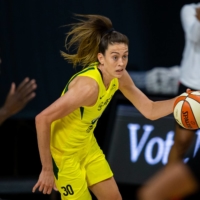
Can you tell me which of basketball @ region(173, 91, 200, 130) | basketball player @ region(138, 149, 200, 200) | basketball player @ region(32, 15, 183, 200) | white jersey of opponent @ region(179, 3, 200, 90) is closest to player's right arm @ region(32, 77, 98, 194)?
basketball player @ region(32, 15, 183, 200)

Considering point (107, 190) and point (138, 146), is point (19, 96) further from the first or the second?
point (107, 190)

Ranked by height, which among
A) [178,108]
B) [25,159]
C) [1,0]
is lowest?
[25,159]

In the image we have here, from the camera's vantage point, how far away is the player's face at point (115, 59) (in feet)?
15.0

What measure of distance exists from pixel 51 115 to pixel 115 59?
21.6 inches

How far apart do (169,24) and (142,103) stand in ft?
6.88

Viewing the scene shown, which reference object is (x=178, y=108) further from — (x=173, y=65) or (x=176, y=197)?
(x=173, y=65)

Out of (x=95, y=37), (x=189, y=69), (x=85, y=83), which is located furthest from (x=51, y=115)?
(x=189, y=69)

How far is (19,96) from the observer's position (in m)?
5.82

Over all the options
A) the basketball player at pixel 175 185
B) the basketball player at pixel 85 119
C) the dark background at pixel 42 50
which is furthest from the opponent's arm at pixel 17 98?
the basketball player at pixel 175 185

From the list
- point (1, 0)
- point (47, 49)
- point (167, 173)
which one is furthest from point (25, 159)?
point (167, 173)

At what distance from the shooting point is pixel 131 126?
6.38m

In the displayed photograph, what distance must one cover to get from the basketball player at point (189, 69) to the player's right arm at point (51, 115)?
1.51m

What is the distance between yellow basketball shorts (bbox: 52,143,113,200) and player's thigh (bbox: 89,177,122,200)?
31 millimetres

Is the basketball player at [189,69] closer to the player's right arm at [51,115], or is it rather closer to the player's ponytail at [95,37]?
the player's ponytail at [95,37]
